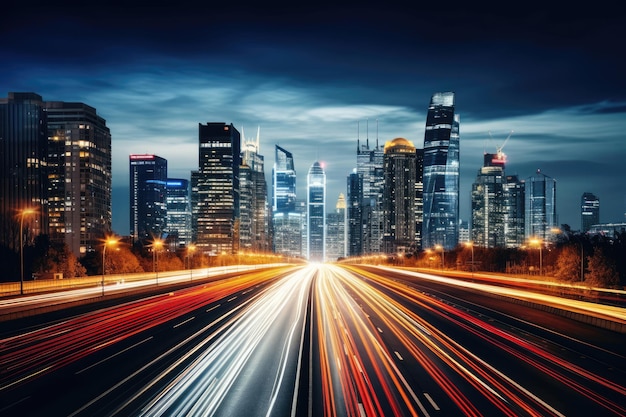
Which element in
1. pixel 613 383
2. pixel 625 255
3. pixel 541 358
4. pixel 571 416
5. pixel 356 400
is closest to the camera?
pixel 571 416

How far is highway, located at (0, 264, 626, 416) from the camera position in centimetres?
2152

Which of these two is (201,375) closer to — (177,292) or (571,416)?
(571,416)

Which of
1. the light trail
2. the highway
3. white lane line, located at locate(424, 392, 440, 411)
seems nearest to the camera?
white lane line, located at locate(424, 392, 440, 411)

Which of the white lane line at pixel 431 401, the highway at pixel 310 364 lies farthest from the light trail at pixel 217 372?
the white lane line at pixel 431 401

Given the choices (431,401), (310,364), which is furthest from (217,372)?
(431,401)

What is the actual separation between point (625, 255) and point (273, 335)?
6268 centimetres

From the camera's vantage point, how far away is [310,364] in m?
28.7

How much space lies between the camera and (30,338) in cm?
3559

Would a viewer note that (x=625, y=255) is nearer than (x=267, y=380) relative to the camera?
No

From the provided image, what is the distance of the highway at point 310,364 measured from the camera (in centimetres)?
2152

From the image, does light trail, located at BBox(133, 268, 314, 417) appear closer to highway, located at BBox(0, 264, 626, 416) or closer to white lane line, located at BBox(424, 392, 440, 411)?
highway, located at BBox(0, 264, 626, 416)

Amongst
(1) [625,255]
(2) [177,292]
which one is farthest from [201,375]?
(1) [625,255]

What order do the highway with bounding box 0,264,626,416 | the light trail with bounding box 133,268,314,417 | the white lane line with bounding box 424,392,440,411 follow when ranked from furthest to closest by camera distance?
1. the highway with bounding box 0,264,626,416
2. the light trail with bounding box 133,268,314,417
3. the white lane line with bounding box 424,392,440,411

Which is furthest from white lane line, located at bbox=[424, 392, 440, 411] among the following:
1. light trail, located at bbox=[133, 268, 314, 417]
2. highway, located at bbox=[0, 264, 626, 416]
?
light trail, located at bbox=[133, 268, 314, 417]
